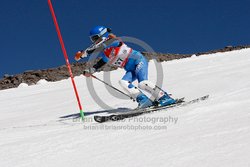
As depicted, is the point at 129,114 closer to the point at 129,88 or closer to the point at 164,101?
the point at 129,88

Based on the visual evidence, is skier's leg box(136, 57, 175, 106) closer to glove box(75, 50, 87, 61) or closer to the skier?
the skier

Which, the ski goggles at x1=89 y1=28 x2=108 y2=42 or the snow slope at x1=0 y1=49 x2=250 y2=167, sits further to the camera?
the ski goggles at x1=89 y1=28 x2=108 y2=42

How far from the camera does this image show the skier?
8.80 m

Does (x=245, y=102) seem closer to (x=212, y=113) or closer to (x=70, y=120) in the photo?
(x=212, y=113)

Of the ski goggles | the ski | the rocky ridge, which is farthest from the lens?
the rocky ridge

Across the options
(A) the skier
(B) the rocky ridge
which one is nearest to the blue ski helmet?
(A) the skier

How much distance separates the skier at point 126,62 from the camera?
880 cm

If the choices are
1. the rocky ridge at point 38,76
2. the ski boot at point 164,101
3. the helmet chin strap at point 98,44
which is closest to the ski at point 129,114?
the ski boot at point 164,101

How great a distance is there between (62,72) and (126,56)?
36.4m

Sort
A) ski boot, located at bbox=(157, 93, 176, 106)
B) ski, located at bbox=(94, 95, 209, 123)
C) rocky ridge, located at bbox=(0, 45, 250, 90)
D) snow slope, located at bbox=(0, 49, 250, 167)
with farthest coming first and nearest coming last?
rocky ridge, located at bbox=(0, 45, 250, 90) → ski boot, located at bbox=(157, 93, 176, 106) → ski, located at bbox=(94, 95, 209, 123) → snow slope, located at bbox=(0, 49, 250, 167)

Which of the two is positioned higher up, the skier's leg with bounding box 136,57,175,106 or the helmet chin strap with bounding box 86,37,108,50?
the helmet chin strap with bounding box 86,37,108,50

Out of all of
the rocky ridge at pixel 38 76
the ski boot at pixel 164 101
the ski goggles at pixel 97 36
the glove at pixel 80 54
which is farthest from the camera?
the rocky ridge at pixel 38 76

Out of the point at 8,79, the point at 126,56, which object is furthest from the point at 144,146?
the point at 8,79

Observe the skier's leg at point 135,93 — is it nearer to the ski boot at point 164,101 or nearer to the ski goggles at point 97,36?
the ski boot at point 164,101
